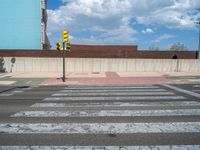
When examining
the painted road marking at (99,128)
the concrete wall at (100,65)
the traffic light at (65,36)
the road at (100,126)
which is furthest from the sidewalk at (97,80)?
the painted road marking at (99,128)

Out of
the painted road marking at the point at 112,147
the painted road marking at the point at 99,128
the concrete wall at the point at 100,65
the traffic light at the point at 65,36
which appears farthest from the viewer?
the concrete wall at the point at 100,65

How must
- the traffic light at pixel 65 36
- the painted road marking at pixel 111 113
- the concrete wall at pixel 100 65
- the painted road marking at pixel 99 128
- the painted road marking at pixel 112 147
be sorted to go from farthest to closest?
the concrete wall at pixel 100 65 → the traffic light at pixel 65 36 → the painted road marking at pixel 111 113 → the painted road marking at pixel 99 128 → the painted road marking at pixel 112 147

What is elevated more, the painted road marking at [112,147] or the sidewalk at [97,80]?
the sidewalk at [97,80]

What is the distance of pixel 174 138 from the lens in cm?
548

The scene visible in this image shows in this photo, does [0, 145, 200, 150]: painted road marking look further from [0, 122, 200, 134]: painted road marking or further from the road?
[0, 122, 200, 134]: painted road marking

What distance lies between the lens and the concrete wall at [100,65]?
98.4 feet

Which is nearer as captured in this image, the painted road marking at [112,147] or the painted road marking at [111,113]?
the painted road marking at [112,147]

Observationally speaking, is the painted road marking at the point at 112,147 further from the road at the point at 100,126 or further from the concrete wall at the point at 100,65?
the concrete wall at the point at 100,65

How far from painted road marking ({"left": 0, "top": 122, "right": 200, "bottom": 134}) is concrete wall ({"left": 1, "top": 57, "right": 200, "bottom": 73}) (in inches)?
941

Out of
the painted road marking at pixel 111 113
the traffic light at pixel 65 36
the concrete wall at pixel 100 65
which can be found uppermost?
the traffic light at pixel 65 36

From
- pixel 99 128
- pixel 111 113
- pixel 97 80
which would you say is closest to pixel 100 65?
pixel 97 80

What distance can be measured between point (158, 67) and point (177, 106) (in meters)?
22.6

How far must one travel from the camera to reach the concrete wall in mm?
30000

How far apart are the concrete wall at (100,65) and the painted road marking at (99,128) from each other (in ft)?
78.4
